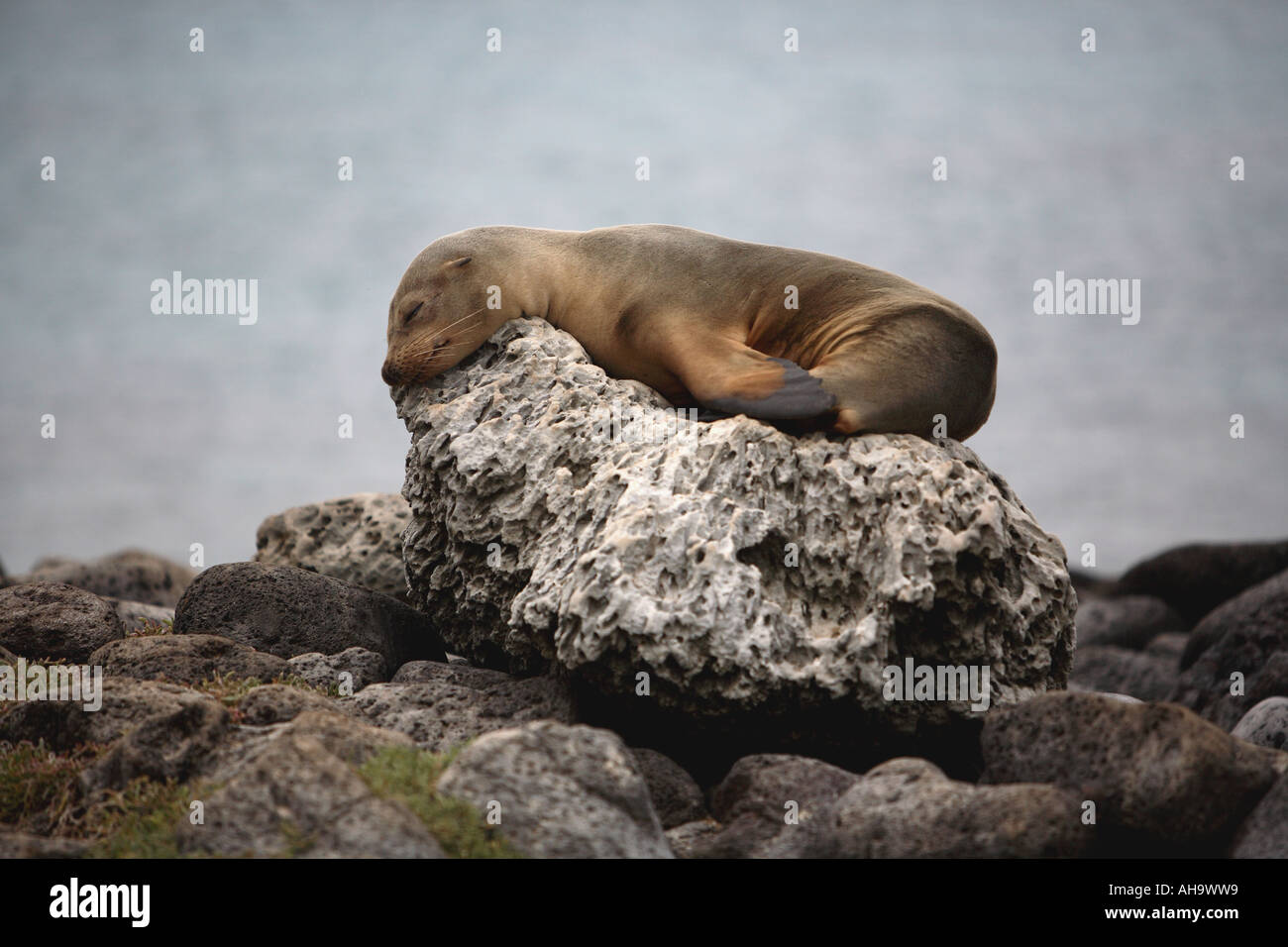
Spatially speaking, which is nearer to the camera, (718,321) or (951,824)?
(951,824)

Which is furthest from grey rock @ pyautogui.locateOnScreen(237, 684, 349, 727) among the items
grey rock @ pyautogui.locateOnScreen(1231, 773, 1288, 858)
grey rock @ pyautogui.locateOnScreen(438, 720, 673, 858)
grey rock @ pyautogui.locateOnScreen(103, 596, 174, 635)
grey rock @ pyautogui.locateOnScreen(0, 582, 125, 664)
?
grey rock @ pyautogui.locateOnScreen(1231, 773, 1288, 858)

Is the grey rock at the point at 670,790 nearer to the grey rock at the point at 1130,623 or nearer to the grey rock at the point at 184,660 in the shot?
the grey rock at the point at 184,660

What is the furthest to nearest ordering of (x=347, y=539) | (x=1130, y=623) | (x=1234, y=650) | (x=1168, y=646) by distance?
(x=1130, y=623) < (x=1168, y=646) < (x=1234, y=650) < (x=347, y=539)

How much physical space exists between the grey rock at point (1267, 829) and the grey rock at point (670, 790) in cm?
295

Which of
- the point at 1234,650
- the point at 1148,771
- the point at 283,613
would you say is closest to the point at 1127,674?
the point at 1234,650

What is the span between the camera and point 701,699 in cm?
677

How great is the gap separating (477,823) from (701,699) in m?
2.06

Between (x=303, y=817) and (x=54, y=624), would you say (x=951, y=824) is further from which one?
(x=54, y=624)

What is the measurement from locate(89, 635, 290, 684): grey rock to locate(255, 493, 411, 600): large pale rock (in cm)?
317

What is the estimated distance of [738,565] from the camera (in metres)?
6.86

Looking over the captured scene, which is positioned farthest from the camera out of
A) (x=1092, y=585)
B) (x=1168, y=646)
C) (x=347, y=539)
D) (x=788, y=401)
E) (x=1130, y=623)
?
(x=1092, y=585)

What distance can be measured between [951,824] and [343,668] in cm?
474
